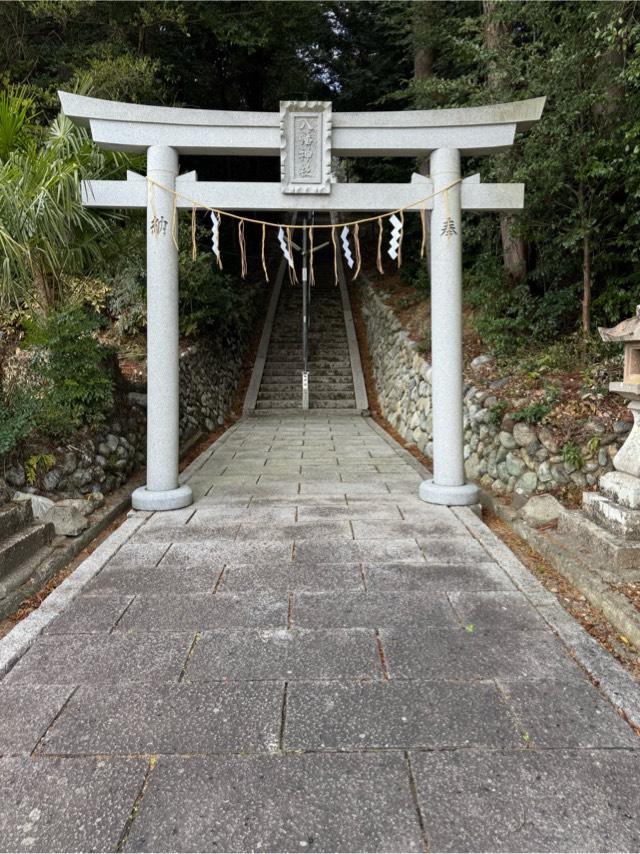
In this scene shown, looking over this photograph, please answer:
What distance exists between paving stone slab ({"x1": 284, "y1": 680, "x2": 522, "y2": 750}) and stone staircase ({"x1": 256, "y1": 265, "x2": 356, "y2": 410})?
29.8 ft

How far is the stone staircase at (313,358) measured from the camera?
1156cm

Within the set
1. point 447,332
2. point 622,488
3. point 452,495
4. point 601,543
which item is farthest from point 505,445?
point 601,543

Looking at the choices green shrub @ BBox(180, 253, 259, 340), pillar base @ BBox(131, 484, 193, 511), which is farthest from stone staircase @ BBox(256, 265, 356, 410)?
pillar base @ BBox(131, 484, 193, 511)

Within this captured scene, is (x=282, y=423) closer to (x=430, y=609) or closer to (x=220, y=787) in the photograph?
(x=430, y=609)

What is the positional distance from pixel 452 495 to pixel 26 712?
3684 millimetres

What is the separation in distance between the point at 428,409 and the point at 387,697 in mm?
6055

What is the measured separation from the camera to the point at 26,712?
2.18 metres

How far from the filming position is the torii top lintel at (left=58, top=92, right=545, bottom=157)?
4.59 m

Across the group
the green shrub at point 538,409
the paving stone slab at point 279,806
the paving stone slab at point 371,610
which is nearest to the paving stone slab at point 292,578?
the paving stone slab at point 371,610

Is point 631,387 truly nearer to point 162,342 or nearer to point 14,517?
point 162,342

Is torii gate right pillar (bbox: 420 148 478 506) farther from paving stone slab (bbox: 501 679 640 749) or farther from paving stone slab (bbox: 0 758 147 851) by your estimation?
paving stone slab (bbox: 0 758 147 851)

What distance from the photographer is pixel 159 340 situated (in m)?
4.84

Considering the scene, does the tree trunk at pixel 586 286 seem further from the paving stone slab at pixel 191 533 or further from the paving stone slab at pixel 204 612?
the paving stone slab at pixel 204 612

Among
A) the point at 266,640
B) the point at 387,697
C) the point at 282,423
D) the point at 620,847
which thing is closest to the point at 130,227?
the point at 282,423
